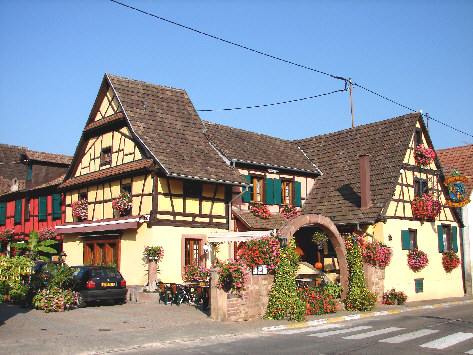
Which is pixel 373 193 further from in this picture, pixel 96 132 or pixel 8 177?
pixel 8 177

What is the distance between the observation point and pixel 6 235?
106ft

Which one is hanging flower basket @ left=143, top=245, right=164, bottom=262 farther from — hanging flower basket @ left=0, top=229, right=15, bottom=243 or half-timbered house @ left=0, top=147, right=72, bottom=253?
hanging flower basket @ left=0, top=229, right=15, bottom=243

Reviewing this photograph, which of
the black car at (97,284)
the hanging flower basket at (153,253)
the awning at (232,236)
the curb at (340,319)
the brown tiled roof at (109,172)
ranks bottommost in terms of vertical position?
the curb at (340,319)

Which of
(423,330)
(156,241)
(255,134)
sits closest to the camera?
(423,330)

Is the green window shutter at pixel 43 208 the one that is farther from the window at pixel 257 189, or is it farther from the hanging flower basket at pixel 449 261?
the hanging flower basket at pixel 449 261

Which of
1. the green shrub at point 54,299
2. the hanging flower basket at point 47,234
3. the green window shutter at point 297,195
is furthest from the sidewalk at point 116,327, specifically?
the hanging flower basket at point 47,234

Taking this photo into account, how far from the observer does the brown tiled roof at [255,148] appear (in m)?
25.3

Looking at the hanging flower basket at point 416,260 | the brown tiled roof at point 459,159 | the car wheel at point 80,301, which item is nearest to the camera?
the car wheel at point 80,301

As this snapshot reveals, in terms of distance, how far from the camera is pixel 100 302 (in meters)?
19.8

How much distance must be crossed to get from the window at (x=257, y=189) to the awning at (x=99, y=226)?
6.47 metres

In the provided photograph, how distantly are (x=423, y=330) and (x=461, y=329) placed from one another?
3.83 feet

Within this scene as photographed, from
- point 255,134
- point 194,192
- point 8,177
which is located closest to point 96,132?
point 194,192

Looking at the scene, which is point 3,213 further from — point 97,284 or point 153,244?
point 97,284

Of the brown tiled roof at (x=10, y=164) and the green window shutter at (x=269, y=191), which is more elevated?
the brown tiled roof at (x=10, y=164)
